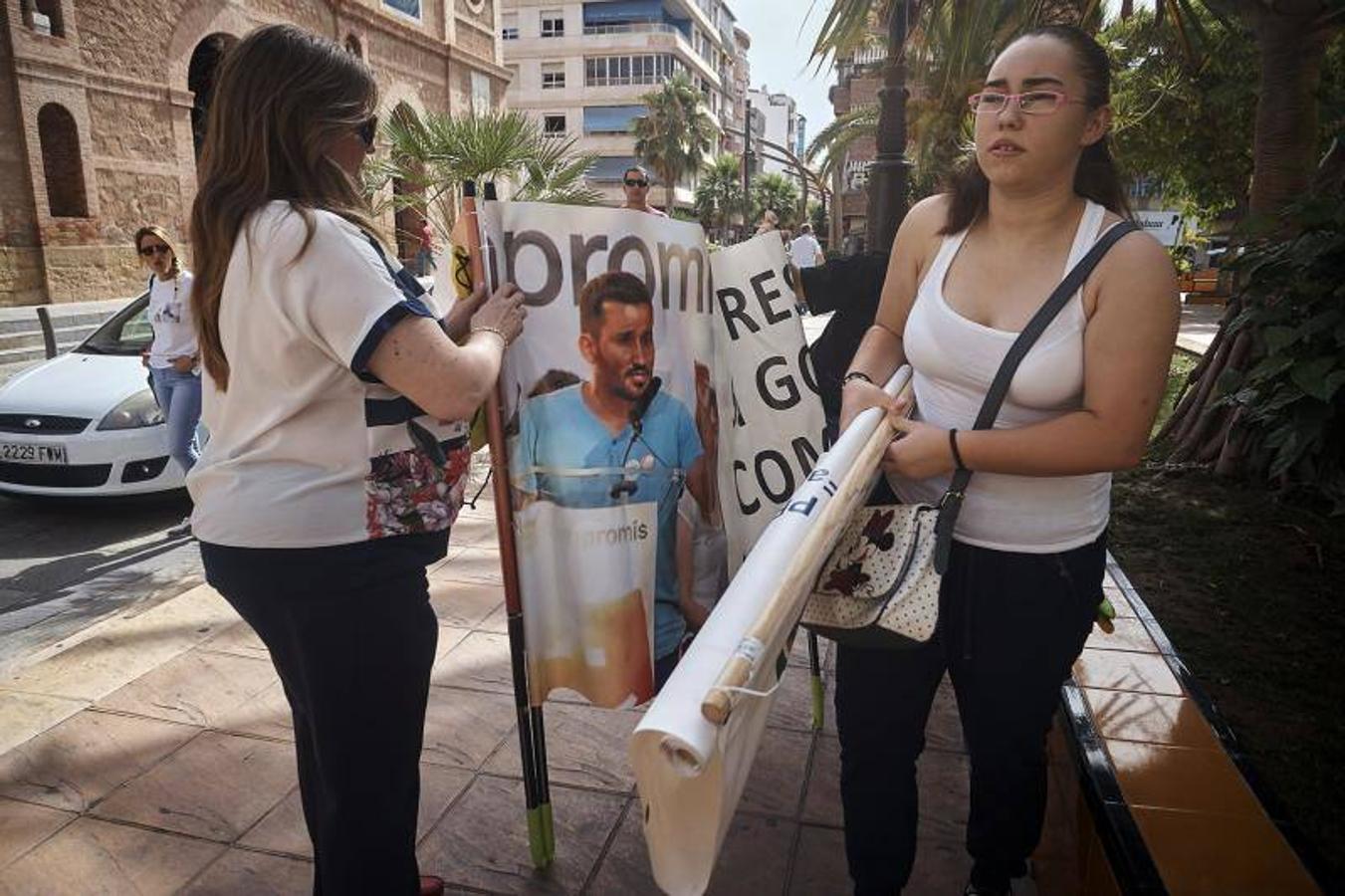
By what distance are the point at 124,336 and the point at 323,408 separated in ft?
21.0

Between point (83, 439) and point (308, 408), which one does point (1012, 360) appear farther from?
point (83, 439)

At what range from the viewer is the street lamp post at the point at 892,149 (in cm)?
526

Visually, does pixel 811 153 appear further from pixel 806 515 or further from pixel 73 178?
pixel 806 515

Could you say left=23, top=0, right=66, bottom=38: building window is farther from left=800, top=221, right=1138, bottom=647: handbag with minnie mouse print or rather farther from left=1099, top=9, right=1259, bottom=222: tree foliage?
left=800, top=221, right=1138, bottom=647: handbag with minnie mouse print

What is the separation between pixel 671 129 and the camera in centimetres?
5491

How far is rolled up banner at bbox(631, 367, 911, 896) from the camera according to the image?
121cm

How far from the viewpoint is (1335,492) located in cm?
359

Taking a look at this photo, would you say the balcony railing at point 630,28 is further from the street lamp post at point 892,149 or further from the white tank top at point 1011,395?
the white tank top at point 1011,395

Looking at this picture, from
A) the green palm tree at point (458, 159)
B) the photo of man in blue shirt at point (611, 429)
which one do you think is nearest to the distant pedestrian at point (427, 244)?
the green palm tree at point (458, 159)

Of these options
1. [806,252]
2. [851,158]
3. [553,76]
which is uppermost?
[553,76]

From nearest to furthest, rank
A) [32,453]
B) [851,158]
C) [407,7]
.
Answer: [32,453]
[407,7]
[851,158]

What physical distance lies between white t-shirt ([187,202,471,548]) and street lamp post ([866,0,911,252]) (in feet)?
13.5

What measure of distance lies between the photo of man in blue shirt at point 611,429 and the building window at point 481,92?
29.0 metres

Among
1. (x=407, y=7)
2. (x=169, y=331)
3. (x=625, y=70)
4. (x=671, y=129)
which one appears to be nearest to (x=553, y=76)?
(x=625, y=70)
